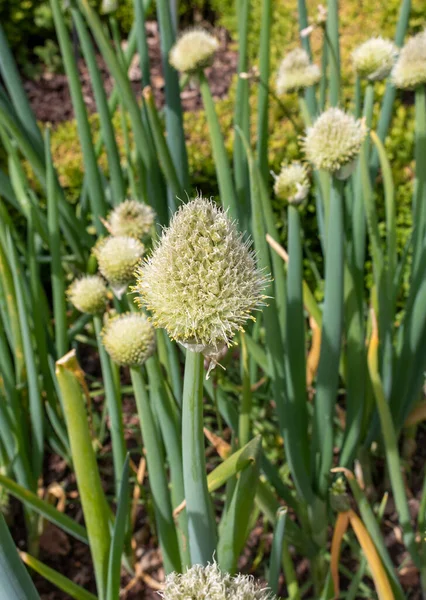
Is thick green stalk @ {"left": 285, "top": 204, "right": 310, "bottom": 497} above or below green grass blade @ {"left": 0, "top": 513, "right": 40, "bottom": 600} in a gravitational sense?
above

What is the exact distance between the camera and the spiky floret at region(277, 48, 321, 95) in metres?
1.50

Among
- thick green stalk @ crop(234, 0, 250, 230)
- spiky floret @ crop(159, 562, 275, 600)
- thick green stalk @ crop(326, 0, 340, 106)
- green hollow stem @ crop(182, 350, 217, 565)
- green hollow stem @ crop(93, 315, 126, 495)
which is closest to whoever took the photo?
spiky floret @ crop(159, 562, 275, 600)

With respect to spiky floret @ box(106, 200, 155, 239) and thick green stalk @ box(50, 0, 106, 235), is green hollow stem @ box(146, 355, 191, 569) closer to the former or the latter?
spiky floret @ box(106, 200, 155, 239)

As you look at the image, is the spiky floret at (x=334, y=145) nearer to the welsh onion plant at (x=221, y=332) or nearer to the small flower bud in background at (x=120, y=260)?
the welsh onion plant at (x=221, y=332)

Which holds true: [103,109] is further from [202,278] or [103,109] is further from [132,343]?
[202,278]

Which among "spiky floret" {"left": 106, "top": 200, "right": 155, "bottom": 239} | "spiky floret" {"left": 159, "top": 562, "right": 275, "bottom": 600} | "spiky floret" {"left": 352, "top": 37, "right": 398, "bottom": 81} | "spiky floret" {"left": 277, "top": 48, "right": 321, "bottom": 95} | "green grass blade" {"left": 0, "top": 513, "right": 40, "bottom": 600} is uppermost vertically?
"spiky floret" {"left": 277, "top": 48, "right": 321, "bottom": 95}

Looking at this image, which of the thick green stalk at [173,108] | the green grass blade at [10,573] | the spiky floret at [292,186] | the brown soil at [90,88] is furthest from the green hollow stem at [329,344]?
the brown soil at [90,88]

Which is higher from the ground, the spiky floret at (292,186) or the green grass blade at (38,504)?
the spiky floret at (292,186)

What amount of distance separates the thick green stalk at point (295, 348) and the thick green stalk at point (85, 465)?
1.45ft

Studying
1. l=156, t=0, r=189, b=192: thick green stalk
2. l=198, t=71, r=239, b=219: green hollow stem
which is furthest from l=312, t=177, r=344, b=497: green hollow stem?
l=156, t=0, r=189, b=192: thick green stalk

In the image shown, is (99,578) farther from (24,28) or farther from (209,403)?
(24,28)

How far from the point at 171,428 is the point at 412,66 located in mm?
900

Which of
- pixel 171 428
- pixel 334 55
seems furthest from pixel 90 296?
pixel 334 55

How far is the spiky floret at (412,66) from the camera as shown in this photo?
4.30ft
